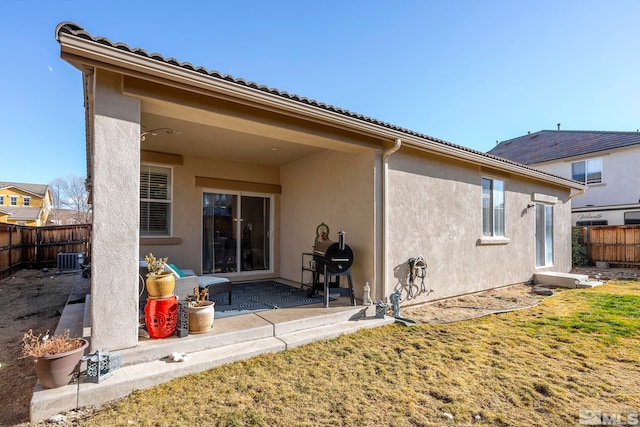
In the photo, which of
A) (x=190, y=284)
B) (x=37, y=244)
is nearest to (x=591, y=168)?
(x=190, y=284)

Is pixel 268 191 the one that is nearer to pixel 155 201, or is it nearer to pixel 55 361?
pixel 155 201

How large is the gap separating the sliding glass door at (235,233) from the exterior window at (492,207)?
5.78 meters

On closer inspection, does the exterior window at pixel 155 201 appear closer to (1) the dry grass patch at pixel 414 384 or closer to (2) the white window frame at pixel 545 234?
(1) the dry grass patch at pixel 414 384

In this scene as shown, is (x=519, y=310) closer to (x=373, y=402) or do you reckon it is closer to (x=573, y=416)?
(x=573, y=416)

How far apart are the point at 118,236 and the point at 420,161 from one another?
565 centimetres

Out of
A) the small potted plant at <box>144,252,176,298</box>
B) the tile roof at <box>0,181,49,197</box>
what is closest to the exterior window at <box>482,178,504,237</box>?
the small potted plant at <box>144,252,176,298</box>

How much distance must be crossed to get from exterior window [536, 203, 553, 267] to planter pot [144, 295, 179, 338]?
1093 centimetres

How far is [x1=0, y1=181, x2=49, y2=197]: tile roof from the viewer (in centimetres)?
3677

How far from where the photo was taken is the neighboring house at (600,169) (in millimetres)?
15836

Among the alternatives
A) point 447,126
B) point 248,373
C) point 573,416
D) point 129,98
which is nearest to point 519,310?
point 573,416

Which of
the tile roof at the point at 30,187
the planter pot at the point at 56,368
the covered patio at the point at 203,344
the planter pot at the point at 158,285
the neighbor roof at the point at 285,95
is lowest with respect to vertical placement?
the covered patio at the point at 203,344

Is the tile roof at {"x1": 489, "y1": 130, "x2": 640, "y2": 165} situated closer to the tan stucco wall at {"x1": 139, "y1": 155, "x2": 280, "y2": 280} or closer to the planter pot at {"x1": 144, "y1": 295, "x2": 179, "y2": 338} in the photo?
the tan stucco wall at {"x1": 139, "y1": 155, "x2": 280, "y2": 280}

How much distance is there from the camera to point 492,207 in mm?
8461

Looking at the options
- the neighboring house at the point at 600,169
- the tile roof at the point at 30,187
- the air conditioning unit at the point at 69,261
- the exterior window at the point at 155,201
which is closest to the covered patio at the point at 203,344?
the exterior window at the point at 155,201
